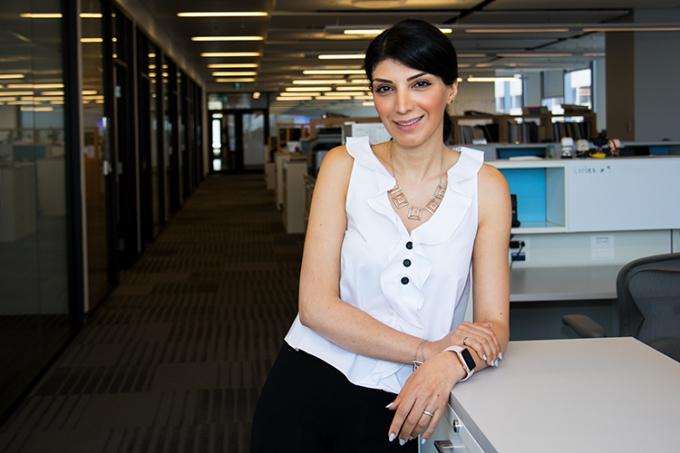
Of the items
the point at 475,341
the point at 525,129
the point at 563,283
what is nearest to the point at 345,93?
the point at 525,129

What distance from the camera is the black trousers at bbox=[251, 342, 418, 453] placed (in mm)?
1823

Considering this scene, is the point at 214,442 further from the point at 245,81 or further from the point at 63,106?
the point at 245,81

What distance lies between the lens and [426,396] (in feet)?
5.49

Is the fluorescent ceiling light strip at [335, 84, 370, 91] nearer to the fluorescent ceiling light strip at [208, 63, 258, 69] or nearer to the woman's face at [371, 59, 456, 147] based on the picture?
the fluorescent ceiling light strip at [208, 63, 258, 69]

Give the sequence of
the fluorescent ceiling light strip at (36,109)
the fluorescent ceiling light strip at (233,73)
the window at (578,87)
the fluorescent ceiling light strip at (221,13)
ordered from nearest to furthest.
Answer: the fluorescent ceiling light strip at (36,109), the fluorescent ceiling light strip at (221,13), the fluorescent ceiling light strip at (233,73), the window at (578,87)

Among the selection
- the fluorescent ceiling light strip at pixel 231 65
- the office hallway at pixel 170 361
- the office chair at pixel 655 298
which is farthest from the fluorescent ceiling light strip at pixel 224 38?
the office chair at pixel 655 298

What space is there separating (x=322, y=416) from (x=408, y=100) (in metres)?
0.66

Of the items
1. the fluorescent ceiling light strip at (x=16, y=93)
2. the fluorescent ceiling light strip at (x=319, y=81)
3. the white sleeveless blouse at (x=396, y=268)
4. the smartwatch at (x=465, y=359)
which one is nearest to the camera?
the smartwatch at (x=465, y=359)

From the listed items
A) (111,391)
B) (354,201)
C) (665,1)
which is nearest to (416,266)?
(354,201)

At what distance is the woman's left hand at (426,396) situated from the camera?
5.49 ft

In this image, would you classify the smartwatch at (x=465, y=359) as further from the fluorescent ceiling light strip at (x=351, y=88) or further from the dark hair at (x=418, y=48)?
the fluorescent ceiling light strip at (x=351, y=88)

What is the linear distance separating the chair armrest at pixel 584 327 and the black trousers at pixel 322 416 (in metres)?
1.52

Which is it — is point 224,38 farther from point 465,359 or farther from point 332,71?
point 465,359

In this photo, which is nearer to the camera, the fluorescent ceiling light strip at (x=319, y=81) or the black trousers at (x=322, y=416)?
the black trousers at (x=322, y=416)
